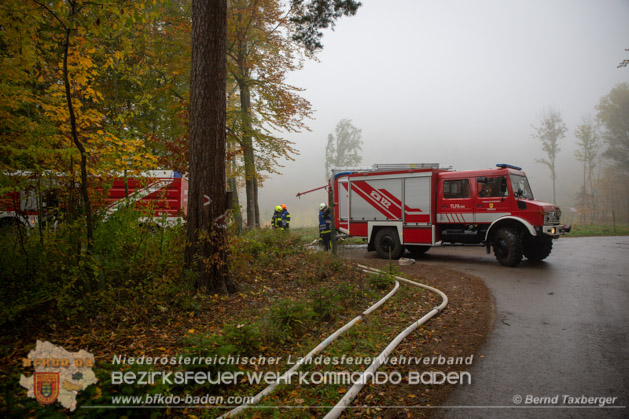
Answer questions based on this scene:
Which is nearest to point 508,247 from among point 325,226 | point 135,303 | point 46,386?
point 325,226

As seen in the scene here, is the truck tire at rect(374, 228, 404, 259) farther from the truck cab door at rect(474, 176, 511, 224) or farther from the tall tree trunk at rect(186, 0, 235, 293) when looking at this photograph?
the tall tree trunk at rect(186, 0, 235, 293)

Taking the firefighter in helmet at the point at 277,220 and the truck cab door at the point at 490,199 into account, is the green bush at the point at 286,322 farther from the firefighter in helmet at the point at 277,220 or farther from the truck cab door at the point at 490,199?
the truck cab door at the point at 490,199

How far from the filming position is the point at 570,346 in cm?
404

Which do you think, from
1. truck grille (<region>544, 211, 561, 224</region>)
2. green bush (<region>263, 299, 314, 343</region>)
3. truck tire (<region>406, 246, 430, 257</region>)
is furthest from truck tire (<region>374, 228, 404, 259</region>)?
green bush (<region>263, 299, 314, 343</region>)

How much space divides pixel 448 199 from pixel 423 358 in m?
7.55

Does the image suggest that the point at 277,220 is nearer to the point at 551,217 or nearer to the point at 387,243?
the point at 387,243

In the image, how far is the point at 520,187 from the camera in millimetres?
9633

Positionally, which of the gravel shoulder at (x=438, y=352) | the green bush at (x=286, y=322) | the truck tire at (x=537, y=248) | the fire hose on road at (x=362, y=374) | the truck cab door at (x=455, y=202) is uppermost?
the truck cab door at (x=455, y=202)

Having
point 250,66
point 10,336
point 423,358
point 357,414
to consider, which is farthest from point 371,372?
point 250,66

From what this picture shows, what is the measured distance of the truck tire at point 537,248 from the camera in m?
9.66

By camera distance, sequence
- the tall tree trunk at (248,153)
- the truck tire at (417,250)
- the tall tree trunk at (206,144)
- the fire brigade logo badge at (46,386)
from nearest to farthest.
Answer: the fire brigade logo badge at (46,386), the tall tree trunk at (206,144), the truck tire at (417,250), the tall tree trunk at (248,153)

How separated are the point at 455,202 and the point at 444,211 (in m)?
0.45

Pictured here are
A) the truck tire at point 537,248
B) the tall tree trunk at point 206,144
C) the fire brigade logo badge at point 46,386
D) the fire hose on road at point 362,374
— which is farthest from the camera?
the truck tire at point 537,248

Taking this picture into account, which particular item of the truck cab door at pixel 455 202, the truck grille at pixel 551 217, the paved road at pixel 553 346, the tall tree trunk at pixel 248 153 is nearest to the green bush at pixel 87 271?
the paved road at pixel 553 346
